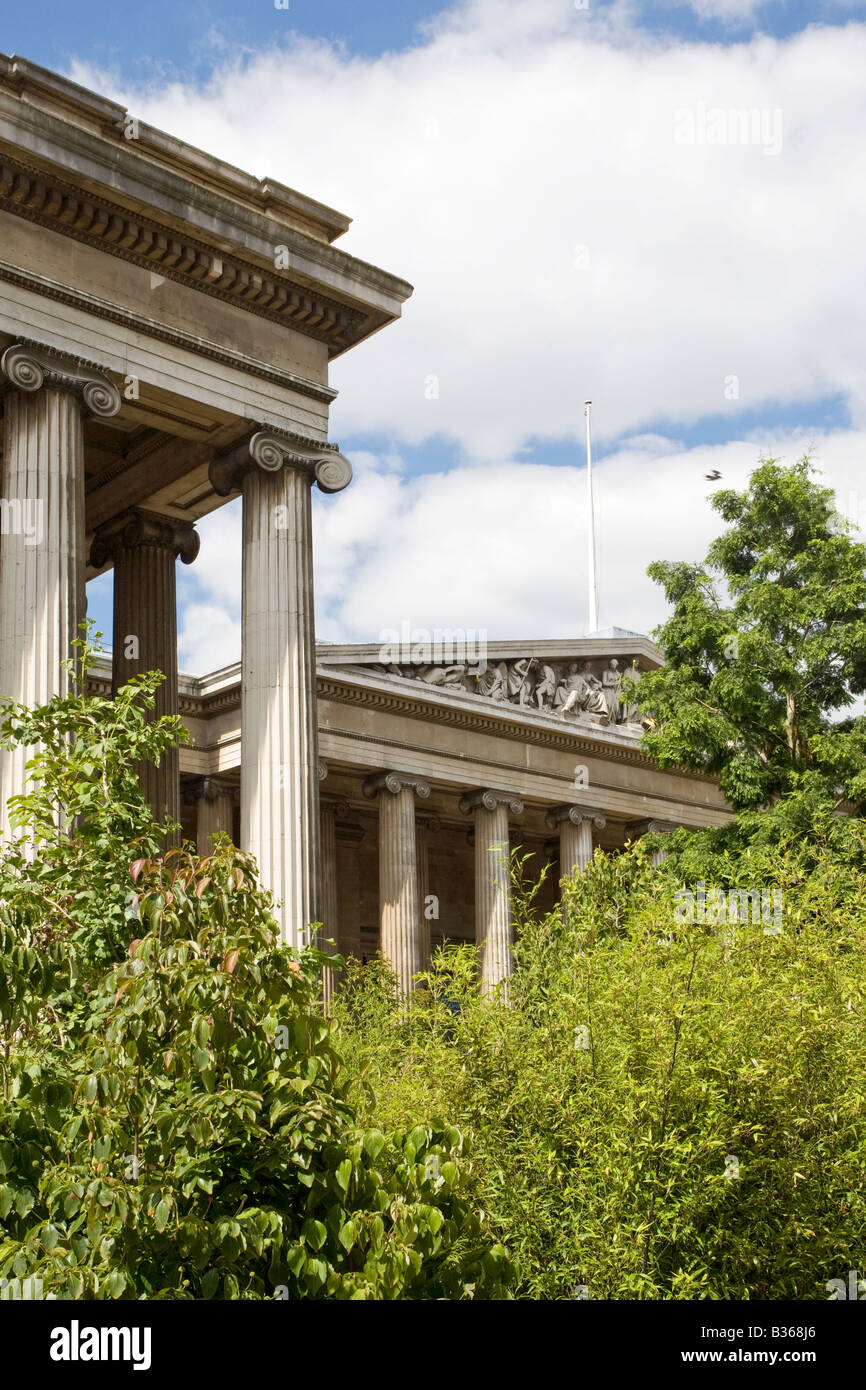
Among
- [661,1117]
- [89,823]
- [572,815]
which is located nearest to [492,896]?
[572,815]

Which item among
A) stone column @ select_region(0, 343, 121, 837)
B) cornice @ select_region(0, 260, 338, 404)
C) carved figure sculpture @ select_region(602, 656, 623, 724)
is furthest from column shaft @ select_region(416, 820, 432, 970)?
stone column @ select_region(0, 343, 121, 837)

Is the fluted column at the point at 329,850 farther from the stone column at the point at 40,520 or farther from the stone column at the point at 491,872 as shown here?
the stone column at the point at 40,520

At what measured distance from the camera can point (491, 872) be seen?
43469 millimetres

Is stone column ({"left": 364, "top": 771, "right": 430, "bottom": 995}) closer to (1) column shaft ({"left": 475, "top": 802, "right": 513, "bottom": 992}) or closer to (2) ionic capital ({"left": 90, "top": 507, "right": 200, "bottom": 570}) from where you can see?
(1) column shaft ({"left": 475, "top": 802, "right": 513, "bottom": 992})

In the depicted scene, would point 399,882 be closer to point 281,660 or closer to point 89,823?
point 281,660

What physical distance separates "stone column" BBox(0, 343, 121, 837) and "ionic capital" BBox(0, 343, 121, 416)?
0.01 metres

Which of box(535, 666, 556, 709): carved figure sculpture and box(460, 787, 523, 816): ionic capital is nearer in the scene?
box(460, 787, 523, 816): ionic capital

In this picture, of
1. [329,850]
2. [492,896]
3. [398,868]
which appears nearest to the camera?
[398,868]

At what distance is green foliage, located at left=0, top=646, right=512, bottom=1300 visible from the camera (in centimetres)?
714

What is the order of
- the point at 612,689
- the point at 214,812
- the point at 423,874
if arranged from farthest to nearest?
1. the point at 423,874
2. the point at 612,689
3. the point at 214,812

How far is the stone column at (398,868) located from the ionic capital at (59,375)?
22823 mm

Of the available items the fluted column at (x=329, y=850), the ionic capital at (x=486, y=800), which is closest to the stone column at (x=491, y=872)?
the ionic capital at (x=486, y=800)

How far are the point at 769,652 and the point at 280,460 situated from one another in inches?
390
